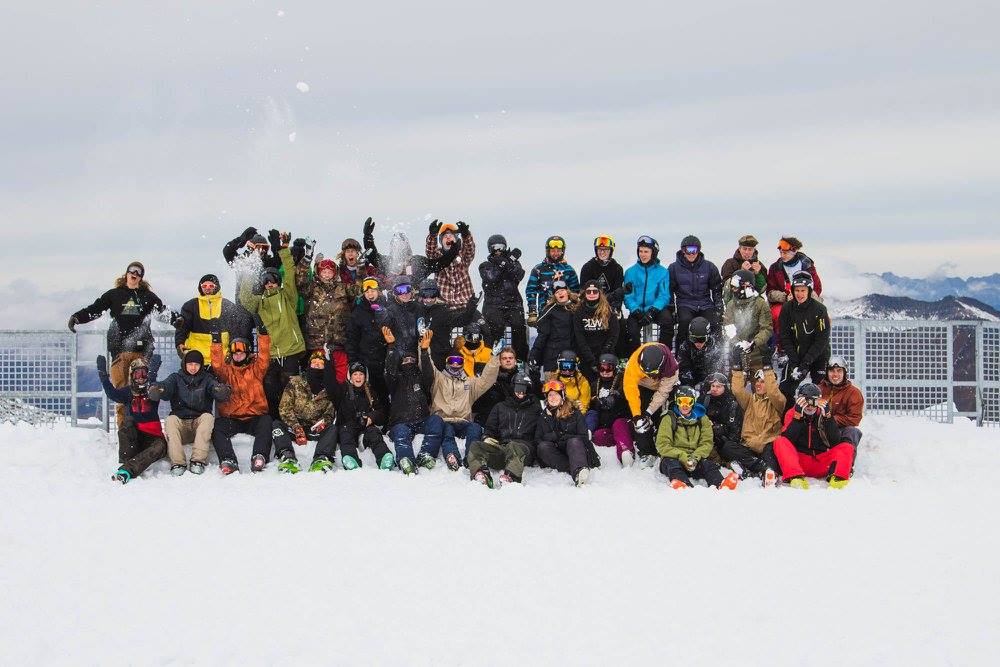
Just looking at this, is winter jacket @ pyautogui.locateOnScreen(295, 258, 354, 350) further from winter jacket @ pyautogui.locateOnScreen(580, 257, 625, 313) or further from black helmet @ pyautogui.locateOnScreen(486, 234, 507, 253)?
winter jacket @ pyautogui.locateOnScreen(580, 257, 625, 313)

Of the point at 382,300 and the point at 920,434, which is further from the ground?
the point at 382,300

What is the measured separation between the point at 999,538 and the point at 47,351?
1281 cm

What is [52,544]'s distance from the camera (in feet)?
32.6

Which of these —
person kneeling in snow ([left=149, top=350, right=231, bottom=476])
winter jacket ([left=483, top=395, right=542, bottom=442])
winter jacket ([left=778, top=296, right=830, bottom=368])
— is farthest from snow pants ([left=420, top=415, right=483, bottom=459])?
winter jacket ([left=778, top=296, right=830, bottom=368])

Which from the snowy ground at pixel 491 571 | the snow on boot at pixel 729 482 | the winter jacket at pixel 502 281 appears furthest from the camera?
the winter jacket at pixel 502 281

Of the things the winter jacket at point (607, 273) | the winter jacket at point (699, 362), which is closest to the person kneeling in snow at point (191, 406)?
the winter jacket at point (607, 273)

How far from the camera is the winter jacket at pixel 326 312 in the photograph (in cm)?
1339

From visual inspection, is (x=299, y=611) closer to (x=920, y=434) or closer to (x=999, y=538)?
(x=999, y=538)

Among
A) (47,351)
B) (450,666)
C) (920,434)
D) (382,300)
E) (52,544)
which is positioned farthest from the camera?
(47,351)

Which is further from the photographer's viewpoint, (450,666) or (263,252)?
(263,252)

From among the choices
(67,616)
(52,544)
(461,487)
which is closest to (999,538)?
(461,487)

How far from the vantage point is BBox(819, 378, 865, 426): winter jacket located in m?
12.7

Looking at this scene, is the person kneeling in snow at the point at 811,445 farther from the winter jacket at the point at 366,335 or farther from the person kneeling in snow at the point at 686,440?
the winter jacket at the point at 366,335

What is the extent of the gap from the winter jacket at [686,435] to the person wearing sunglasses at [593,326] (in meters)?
1.47
